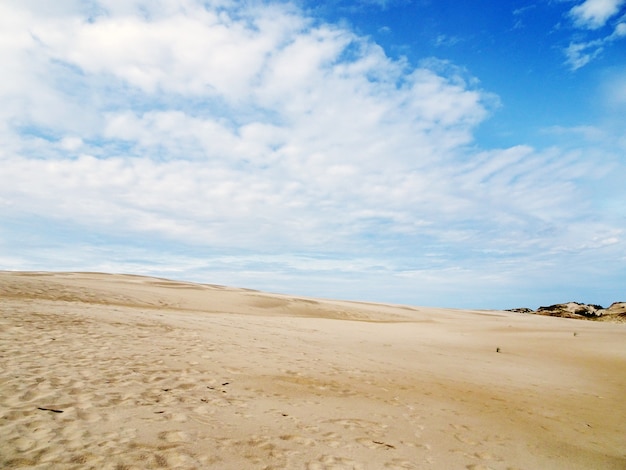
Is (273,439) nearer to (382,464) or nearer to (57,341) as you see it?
(382,464)

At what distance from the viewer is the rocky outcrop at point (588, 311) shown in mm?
34625

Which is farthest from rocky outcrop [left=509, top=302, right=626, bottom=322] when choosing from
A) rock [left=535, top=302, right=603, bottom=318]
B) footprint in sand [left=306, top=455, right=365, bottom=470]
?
footprint in sand [left=306, top=455, right=365, bottom=470]

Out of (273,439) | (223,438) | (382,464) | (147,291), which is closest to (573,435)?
(382,464)

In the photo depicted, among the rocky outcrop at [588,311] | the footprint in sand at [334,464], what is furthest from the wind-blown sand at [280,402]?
the rocky outcrop at [588,311]

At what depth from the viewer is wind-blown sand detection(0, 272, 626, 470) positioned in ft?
13.9

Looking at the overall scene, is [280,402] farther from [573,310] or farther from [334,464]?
[573,310]

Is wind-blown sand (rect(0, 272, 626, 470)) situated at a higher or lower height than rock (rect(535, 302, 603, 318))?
lower

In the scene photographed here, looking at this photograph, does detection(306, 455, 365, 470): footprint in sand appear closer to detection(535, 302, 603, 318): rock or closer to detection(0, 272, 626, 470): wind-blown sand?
detection(0, 272, 626, 470): wind-blown sand

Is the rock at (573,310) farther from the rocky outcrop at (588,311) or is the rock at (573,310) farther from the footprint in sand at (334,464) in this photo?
the footprint in sand at (334,464)

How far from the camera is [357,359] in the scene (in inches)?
396

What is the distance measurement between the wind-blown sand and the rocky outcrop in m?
28.9

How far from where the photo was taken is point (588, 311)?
3966 centimetres

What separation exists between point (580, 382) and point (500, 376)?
1.93 metres

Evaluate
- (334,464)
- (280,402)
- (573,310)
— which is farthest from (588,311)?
(334,464)
